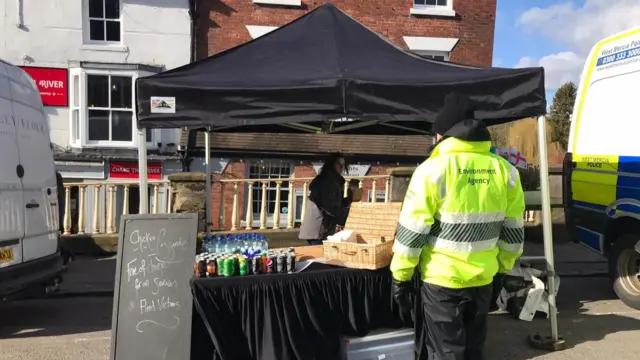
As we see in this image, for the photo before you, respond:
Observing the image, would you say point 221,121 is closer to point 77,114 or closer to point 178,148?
point 178,148

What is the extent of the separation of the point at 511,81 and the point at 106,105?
9.95 meters

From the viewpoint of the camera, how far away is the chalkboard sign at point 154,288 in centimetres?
375

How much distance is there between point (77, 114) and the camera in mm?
11781

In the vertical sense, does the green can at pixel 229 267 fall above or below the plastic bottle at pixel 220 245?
below

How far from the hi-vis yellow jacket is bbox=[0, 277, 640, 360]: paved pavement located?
5.47 ft

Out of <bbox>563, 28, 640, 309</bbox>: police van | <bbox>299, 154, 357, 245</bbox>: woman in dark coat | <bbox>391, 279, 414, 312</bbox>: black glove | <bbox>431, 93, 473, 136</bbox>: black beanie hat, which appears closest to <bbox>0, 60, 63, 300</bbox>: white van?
<bbox>299, 154, 357, 245</bbox>: woman in dark coat

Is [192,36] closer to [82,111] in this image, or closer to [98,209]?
[82,111]

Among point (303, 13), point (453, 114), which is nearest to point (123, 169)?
point (303, 13)

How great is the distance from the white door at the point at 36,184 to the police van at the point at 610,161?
582 cm

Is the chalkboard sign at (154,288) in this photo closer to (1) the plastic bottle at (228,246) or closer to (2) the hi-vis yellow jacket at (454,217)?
(1) the plastic bottle at (228,246)

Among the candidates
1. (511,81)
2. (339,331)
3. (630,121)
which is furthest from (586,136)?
(339,331)

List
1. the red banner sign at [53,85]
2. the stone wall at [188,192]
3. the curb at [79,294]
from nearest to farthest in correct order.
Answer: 1. the curb at [79,294]
2. the stone wall at [188,192]
3. the red banner sign at [53,85]

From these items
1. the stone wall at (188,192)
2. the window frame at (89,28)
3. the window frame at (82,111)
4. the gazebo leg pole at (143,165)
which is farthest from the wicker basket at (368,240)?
the window frame at (89,28)

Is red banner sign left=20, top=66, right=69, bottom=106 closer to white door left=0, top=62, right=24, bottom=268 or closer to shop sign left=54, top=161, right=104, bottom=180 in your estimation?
shop sign left=54, top=161, right=104, bottom=180
